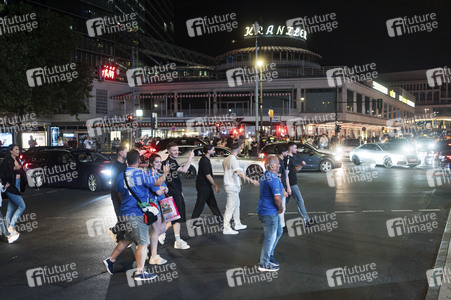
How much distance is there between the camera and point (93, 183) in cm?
1409

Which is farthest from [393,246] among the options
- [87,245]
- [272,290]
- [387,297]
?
[87,245]

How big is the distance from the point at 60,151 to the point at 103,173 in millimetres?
2286

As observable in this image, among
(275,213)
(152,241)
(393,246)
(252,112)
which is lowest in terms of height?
(393,246)

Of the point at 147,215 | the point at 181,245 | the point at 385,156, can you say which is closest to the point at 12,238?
the point at 181,245

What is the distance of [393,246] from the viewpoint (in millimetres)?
7090

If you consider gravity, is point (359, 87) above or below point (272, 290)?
above

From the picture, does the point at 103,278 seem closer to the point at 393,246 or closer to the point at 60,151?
the point at 393,246
